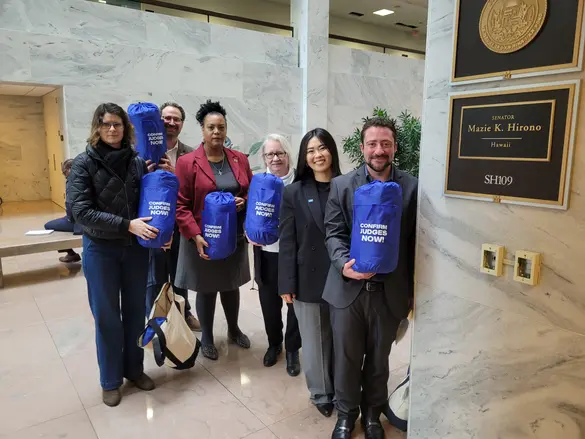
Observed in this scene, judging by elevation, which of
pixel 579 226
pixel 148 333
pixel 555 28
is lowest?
pixel 148 333

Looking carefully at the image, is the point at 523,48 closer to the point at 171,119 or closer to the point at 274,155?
the point at 274,155

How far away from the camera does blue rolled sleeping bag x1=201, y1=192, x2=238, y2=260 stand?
2.64 meters

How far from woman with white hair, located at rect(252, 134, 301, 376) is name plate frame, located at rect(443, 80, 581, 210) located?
51.6 inches

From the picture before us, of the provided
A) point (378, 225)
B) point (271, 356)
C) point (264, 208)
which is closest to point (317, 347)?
point (271, 356)

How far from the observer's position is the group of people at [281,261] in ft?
6.61

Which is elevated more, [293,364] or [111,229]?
[111,229]

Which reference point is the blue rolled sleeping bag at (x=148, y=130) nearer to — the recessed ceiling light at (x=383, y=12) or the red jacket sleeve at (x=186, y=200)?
the red jacket sleeve at (x=186, y=200)

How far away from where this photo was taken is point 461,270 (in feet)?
5.79

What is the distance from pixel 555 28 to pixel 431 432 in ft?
5.66

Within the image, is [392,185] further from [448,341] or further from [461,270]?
[448,341]

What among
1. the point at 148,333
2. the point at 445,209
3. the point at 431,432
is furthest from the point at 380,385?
the point at 148,333

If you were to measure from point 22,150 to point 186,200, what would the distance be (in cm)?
859

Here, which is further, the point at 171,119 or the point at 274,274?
the point at 171,119

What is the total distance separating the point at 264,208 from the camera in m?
2.60
